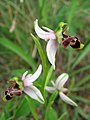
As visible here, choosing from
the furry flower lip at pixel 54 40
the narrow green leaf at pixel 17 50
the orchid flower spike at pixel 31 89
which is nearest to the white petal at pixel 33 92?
the orchid flower spike at pixel 31 89

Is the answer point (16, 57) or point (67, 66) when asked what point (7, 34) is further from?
point (67, 66)

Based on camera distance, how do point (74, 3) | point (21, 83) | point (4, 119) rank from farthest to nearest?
point (74, 3)
point (4, 119)
point (21, 83)

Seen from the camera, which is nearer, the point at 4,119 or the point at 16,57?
the point at 4,119

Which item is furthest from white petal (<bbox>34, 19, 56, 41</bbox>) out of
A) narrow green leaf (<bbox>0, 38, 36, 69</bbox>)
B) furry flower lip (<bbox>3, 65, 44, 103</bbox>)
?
narrow green leaf (<bbox>0, 38, 36, 69</bbox>)

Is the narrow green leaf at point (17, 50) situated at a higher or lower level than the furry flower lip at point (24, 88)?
higher

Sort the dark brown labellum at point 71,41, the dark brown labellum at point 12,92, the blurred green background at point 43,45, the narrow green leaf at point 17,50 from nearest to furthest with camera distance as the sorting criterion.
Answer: the dark brown labellum at point 71,41 → the dark brown labellum at point 12,92 → the narrow green leaf at point 17,50 → the blurred green background at point 43,45

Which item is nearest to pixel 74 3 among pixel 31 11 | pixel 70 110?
pixel 31 11

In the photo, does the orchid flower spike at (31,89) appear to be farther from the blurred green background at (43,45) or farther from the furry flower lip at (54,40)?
the blurred green background at (43,45)

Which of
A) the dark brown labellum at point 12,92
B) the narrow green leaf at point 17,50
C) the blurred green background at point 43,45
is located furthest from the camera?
the blurred green background at point 43,45

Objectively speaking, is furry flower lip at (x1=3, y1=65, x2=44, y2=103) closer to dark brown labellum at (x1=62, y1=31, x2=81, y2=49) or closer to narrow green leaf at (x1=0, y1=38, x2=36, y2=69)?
dark brown labellum at (x1=62, y1=31, x2=81, y2=49)
